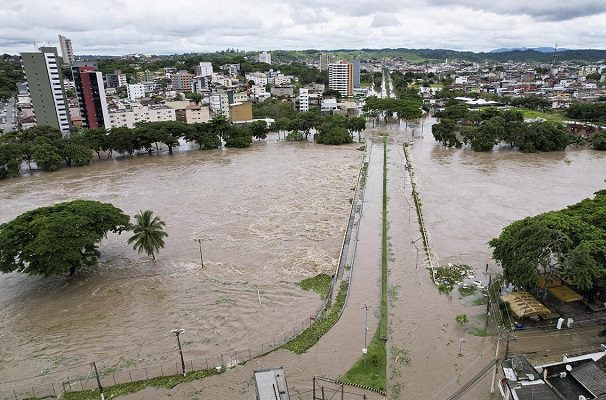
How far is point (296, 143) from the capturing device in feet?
167

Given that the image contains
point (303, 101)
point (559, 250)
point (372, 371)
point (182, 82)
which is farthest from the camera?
point (182, 82)

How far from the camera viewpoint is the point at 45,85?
50.7m

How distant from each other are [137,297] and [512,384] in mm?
14587

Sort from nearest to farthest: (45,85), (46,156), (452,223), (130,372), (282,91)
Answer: (130,372)
(452,223)
(46,156)
(45,85)
(282,91)

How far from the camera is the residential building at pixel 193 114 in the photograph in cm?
6053

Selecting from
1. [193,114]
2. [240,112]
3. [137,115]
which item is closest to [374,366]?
[240,112]

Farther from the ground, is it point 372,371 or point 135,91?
A: point 135,91

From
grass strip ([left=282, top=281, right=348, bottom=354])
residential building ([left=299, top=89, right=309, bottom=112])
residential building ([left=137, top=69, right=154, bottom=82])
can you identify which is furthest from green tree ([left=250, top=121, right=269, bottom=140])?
residential building ([left=137, top=69, right=154, bottom=82])

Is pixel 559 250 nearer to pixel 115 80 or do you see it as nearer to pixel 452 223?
pixel 452 223

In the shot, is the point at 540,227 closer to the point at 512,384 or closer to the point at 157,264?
the point at 512,384

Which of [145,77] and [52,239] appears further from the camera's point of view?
[145,77]

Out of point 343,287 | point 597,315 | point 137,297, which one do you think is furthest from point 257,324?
point 597,315

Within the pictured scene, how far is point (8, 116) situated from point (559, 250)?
7849 cm

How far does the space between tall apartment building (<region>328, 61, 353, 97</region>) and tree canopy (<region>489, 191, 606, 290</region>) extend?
8334cm
